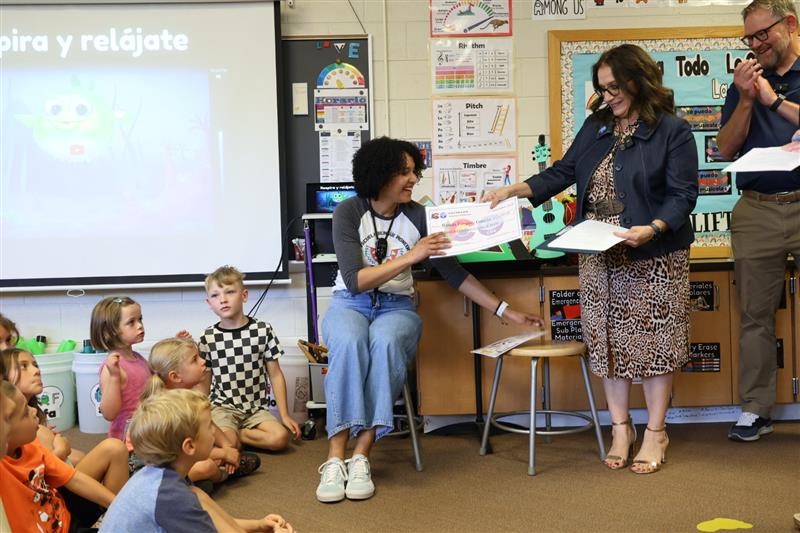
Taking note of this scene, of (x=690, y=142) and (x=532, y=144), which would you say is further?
(x=532, y=144)

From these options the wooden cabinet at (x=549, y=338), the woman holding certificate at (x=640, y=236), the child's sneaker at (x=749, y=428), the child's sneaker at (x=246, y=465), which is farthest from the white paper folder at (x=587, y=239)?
the child's sneaker at (x=246, y=465)

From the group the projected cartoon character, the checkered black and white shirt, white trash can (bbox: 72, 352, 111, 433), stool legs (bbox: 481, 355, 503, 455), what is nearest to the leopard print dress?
stool legs (bbox: 481, 355, 503, 455)

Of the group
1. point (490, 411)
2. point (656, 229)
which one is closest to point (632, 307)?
point (656, 229)

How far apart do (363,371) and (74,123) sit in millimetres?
2306

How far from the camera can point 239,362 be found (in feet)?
10.6

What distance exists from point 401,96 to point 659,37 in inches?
53.8

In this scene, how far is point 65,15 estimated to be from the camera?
408cm

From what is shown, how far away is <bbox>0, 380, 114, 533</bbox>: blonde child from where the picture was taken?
66.8 inches

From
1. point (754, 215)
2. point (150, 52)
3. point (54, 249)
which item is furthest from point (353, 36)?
point (754, 215)

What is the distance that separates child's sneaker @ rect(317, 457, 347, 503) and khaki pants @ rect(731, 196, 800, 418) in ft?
5.66

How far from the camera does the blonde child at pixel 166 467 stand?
5.47ft

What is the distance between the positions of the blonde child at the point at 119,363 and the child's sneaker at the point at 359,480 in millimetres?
744

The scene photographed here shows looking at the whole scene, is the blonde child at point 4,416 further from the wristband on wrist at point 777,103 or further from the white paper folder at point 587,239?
the wristband on wrist at point 777,103

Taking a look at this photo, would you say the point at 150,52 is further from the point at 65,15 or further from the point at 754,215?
the point at 754,215
